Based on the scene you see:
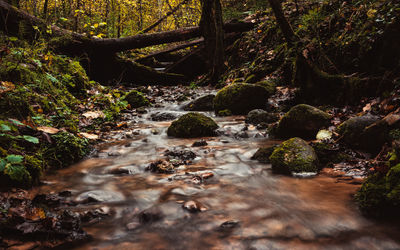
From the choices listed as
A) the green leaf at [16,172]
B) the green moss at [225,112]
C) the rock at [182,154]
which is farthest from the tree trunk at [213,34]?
the green leaf at [16,172]

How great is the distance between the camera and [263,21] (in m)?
11.9

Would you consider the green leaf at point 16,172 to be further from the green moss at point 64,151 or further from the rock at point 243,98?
the rock at point 243,98

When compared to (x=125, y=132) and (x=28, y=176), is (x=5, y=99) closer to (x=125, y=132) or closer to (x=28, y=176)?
(x=28, y=176)

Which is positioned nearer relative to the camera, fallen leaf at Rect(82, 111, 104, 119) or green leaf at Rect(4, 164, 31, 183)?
green leaf at Rect(4, 164, 31, 183)

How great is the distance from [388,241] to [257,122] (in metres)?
3.95

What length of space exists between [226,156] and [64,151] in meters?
2.23

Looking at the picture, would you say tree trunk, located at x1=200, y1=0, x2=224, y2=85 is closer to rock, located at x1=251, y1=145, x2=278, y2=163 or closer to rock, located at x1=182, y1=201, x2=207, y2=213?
rock, located at x1=251, y1=145, x2=278, y2=163

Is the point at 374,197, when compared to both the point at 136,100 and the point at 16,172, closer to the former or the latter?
the point at 16,172

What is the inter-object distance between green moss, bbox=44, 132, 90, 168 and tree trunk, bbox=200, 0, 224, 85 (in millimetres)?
8317

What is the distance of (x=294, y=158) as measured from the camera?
2998mm

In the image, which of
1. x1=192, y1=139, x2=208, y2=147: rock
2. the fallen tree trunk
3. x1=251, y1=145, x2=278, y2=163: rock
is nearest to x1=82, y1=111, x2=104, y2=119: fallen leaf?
x1=192, y1=139, x2=208, y2=147: rock

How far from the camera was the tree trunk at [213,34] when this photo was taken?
10578 millimetres

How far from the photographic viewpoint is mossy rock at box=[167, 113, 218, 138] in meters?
4.93

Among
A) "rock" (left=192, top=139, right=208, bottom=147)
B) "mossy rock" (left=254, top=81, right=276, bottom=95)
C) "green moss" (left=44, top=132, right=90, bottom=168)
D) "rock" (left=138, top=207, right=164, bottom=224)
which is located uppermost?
"mossy rock" (left=254, top=81, right=276, bottom=95)
